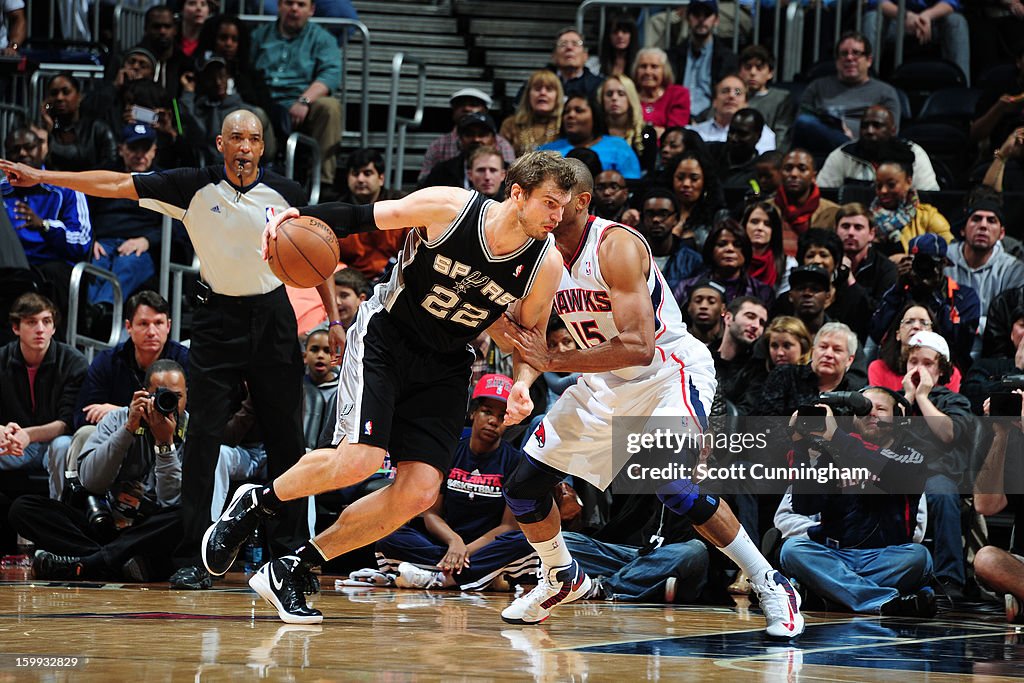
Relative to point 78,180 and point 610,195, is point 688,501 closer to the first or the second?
point 78,180

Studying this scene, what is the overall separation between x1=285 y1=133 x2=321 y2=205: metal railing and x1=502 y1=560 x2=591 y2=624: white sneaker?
541 cm

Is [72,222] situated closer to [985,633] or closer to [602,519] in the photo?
[602,519]

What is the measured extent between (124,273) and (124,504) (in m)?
2.70

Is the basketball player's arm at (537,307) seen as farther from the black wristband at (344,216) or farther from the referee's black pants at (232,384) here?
the referee's black pants at (232,384)

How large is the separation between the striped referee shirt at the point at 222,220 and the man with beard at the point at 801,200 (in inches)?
163

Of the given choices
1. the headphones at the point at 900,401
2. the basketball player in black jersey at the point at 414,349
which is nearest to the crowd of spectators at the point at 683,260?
the headphones at the point at 900,401

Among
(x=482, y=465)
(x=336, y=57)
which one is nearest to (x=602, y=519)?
(x=482, y=465)

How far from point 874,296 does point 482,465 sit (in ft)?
10.2

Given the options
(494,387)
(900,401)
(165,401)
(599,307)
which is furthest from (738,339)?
(165,401)

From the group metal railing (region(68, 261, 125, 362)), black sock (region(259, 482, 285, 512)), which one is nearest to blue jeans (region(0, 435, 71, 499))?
metal railing (region(68, 261, 125, 362))

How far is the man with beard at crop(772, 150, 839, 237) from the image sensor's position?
953cm

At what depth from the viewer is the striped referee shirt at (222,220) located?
274 inches

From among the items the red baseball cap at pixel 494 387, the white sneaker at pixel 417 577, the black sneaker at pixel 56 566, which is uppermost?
the red baseball cap at pixel 494 387

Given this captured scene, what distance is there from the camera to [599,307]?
18.4 feet
